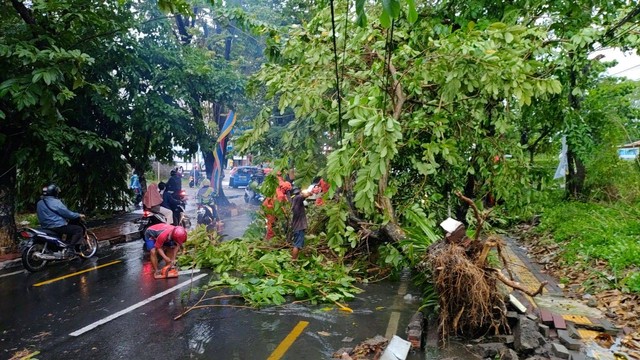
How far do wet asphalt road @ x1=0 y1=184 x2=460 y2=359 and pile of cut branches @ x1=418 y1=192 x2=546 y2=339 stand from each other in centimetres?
66

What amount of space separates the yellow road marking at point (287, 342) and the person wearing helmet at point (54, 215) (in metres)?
6.21

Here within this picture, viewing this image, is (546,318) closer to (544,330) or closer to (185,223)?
(544,330)

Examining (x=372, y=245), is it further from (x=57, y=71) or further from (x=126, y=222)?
(x=126, y=222)

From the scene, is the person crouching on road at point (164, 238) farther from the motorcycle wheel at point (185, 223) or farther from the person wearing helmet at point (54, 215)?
the motorcycle wheel at point (185, 223)

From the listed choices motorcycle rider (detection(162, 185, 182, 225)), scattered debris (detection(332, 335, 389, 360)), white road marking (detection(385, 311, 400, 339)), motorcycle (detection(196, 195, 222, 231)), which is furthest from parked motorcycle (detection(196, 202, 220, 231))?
scattered debris (detection(332, 335, 389, 360))

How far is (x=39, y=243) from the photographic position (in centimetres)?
887

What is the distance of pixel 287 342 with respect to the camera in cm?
525

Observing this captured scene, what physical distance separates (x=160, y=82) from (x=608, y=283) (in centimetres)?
1279

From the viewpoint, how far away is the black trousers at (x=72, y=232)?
9.28 meters

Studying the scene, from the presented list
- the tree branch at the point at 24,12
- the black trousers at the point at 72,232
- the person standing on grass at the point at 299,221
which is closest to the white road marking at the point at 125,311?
the person standing on grass at the point at 299,221

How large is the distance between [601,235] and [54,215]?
11039 millimetres

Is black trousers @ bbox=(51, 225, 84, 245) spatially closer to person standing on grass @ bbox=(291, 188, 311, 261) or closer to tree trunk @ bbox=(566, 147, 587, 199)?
person standing on grass @ bbox=(291, 188, 311, 261)

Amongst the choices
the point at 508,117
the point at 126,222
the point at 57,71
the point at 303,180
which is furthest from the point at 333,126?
the point at 126,222

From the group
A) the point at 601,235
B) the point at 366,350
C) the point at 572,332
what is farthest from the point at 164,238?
the point at 601,235
